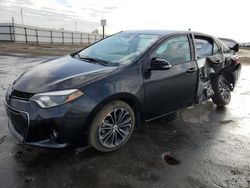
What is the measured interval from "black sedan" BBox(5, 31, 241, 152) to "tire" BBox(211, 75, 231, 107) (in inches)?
17.5

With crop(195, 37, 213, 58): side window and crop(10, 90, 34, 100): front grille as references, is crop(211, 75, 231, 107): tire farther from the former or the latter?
crop(10, 90, 34, 100): front grille

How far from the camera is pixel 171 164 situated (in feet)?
10.2

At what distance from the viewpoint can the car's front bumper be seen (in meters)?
2.77

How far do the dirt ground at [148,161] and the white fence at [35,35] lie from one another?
1217 inches

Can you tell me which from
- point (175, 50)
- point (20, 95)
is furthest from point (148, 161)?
point (175, 50)

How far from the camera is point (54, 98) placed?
2814 millimetres

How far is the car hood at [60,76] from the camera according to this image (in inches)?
115

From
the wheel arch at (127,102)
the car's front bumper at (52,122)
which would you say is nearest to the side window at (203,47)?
the wheel arch at (127,102)

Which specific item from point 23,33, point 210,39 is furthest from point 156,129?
point 23,33

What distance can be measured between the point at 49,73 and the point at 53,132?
2.77 feet

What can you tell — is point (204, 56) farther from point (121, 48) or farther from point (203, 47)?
point (121, 48)

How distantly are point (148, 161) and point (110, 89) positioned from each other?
1.04 m

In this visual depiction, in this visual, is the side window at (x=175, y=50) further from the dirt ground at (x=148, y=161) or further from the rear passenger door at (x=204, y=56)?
the dirt ground at (x=148, y=161)

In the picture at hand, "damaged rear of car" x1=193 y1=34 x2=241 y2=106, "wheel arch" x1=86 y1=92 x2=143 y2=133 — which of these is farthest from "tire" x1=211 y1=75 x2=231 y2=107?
"wheel arch" x1=86 y1=92 x2=143 y2=133
